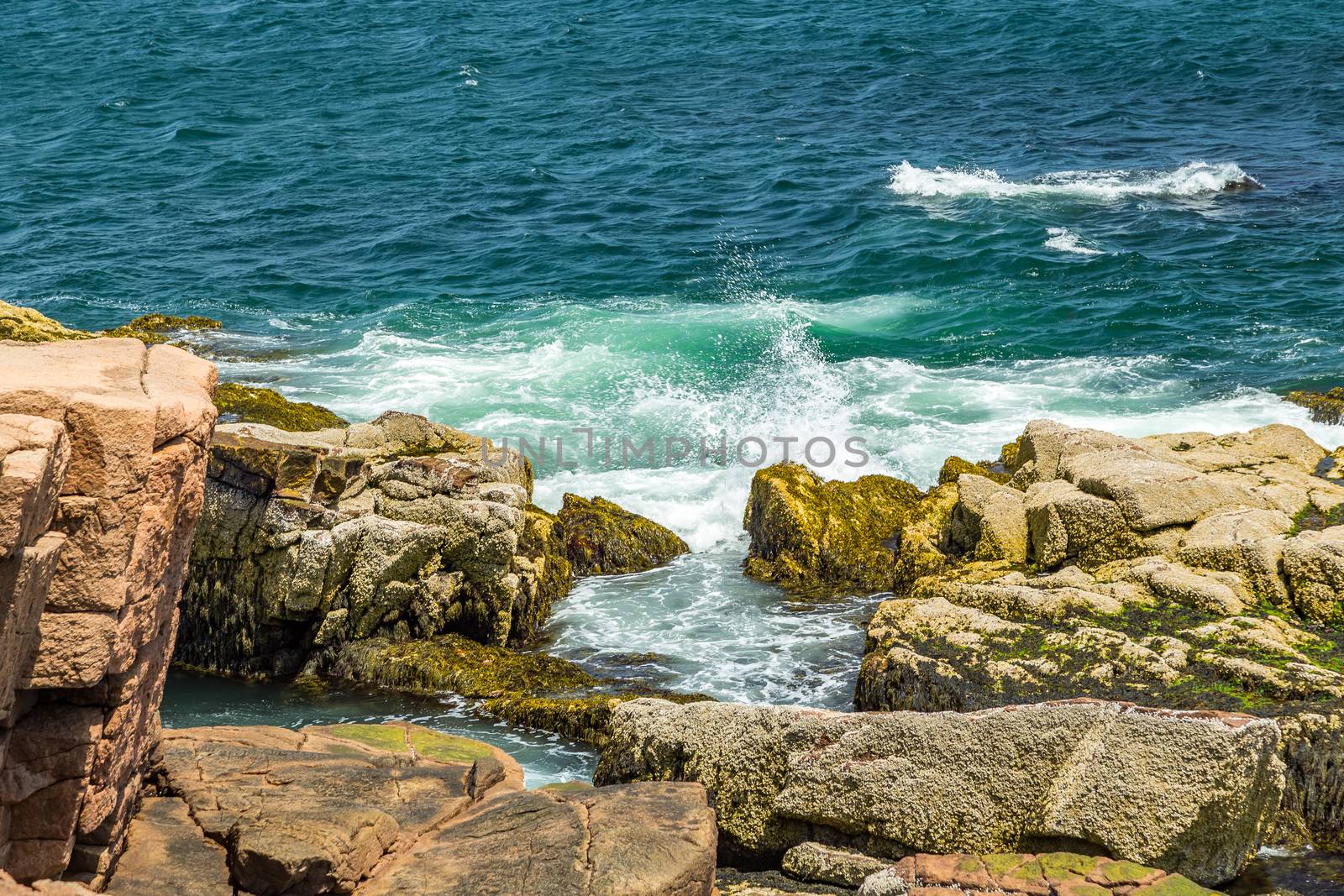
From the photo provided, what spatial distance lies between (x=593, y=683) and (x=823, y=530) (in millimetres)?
5096

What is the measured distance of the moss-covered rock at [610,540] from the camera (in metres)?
19.7

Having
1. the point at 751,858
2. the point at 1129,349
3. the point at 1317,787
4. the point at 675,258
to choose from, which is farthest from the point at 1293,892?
the point at 675,258

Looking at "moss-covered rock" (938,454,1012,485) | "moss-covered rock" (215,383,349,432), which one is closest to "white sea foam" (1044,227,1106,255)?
"moss-covered rock" (938,454,1012,485)

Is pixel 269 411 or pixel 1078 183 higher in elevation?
pixel 1078 183

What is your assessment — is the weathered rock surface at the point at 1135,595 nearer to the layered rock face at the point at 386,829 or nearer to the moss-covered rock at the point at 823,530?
the moss-covered rock at the point at 823,530

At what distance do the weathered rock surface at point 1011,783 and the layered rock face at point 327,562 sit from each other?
670 centimetres

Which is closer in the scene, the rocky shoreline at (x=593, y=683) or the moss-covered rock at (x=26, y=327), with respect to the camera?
the rocky shoreline at (x=593, y=683)

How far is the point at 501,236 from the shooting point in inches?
1479

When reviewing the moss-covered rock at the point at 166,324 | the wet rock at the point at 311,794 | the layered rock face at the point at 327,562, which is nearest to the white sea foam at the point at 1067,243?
the layered rock face at the point at 327,562

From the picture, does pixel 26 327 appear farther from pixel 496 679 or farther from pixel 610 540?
pixel 496 679

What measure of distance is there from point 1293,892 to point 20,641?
9.33 meters

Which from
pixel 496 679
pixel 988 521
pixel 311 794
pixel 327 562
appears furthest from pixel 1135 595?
pixel 327 562

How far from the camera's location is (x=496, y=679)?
1538cm

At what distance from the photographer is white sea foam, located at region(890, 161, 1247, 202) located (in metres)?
37.1
